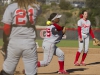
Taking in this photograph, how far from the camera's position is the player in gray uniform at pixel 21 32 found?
6.66 m

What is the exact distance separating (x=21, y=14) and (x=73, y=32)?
29318mm

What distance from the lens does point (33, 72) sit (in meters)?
6.79

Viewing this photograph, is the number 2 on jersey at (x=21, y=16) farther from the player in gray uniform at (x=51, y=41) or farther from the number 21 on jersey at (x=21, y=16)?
the player in gray uniform at (x=51, y=41)

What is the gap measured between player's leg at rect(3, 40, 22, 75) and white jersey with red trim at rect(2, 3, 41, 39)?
0.15m

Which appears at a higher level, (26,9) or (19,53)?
(26,9)

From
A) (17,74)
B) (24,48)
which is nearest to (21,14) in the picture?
(24,48)

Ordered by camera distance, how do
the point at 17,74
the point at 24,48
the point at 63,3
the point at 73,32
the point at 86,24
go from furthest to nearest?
1. the point at 63,3
2. the point at 73,32
3. the point at 86,24
4. the point at 17,74
5. the point at 24,48

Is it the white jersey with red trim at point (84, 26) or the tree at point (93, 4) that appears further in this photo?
the tree at point (93, 4)

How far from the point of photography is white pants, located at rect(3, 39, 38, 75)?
6648 mm

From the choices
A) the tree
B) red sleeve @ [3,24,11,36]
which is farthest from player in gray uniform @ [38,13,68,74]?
the tree

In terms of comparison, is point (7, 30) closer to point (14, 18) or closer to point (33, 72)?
point (14, 18)

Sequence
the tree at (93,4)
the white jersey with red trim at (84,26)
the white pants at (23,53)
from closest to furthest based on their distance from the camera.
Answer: the white pants at (23,53) < the white jersey with red trim at (84,26) < the tree at (93,4)

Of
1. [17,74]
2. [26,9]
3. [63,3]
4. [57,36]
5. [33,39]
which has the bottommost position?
[63,3]

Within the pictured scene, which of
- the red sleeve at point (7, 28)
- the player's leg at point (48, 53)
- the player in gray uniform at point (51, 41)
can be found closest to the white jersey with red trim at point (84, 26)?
the player in gray uniform at point (51, 41)
